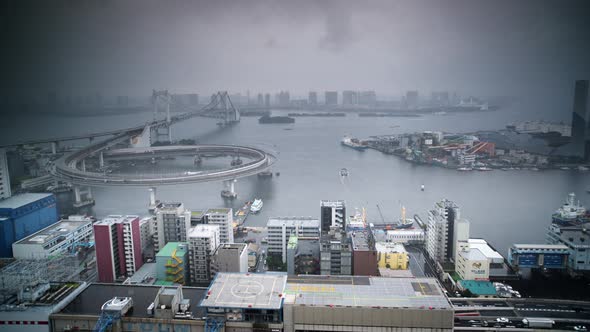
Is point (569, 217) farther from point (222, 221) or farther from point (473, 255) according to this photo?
point (222, 221)

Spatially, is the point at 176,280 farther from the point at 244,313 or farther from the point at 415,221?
the point at 415,221

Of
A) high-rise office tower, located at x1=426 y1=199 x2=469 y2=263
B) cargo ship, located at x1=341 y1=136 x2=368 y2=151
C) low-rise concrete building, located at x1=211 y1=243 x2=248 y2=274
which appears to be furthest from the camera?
cargo ship, located at x1=341 y1=136 x2=368 y2=151

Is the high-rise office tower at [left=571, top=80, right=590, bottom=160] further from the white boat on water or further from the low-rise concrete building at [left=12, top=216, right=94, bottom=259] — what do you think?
the low-rise concrete building at [left=12, top=216, right=94, bottom=259]

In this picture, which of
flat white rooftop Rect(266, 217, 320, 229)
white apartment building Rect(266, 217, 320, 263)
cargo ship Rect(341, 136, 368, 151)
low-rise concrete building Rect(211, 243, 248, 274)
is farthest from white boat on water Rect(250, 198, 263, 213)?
cargo ship Rect(341, 136, 368, 151)

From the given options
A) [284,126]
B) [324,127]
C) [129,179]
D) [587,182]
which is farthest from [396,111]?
[129,179]

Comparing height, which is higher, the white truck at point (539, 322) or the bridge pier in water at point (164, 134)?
the bridge pier in water at point (164, 134)

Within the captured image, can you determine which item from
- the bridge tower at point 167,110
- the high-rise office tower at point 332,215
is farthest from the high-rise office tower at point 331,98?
the high-rise office tower at point 332,215

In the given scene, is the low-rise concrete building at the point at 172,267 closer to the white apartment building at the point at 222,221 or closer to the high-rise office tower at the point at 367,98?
the white apartment building at the point at 222,221
